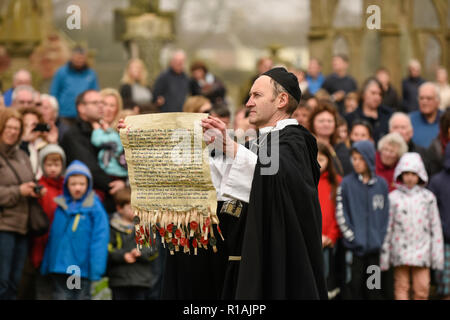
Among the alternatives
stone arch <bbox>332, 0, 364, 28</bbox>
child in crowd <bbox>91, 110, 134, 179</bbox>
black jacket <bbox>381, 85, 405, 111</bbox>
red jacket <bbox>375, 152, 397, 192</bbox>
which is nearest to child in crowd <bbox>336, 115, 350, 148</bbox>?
red jacket <bbox>375, 152, 397, 192</bbox>

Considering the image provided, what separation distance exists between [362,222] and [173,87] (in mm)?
4442

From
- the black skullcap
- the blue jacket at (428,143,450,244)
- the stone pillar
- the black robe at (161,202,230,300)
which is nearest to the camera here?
the black skullcap

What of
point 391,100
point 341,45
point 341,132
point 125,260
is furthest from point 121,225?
point 341,45

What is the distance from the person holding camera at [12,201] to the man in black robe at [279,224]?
3.38 meters

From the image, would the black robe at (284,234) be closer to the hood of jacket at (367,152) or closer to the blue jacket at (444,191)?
Result: the hood of jacket at (367,152)

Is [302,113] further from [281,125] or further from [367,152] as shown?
[281,125]

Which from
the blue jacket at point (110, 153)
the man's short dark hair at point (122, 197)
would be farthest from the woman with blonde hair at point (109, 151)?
the man's short dark hair at point (122, 197)

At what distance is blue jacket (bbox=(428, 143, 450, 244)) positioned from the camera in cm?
951

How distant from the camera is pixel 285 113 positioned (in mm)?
5789

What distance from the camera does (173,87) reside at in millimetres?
12516

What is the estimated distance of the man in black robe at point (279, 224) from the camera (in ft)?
17.3

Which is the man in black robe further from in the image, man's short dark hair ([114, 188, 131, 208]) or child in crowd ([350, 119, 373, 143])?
child in crowd ([350, 119, 373, 143])
